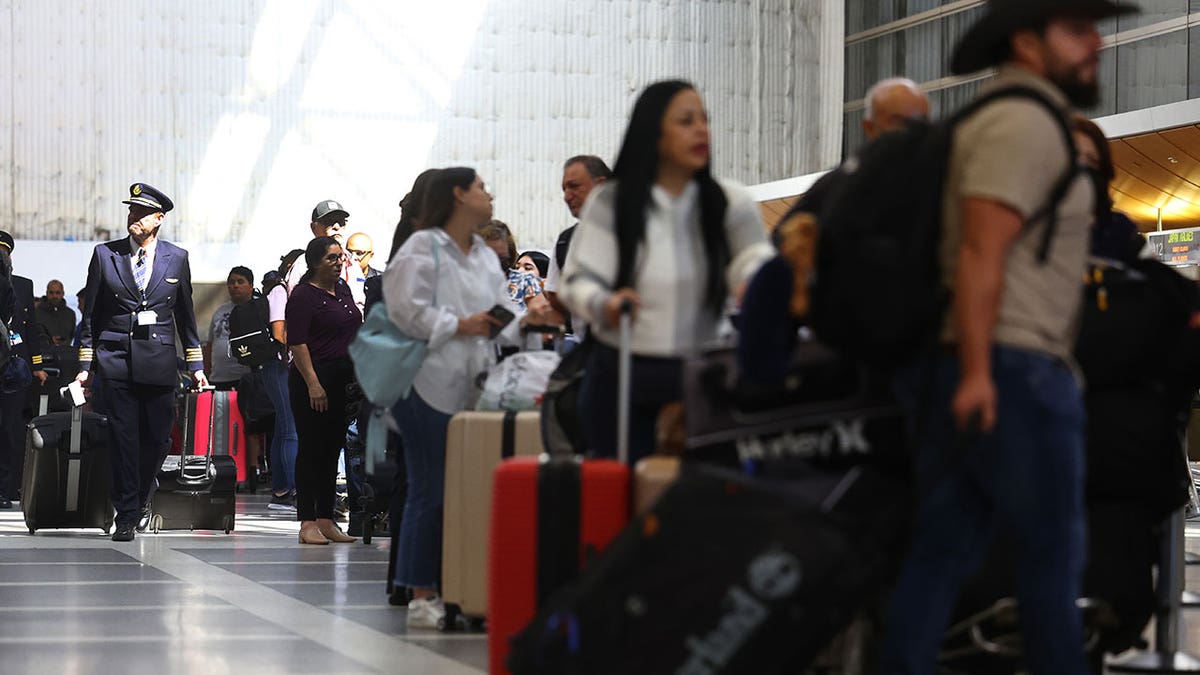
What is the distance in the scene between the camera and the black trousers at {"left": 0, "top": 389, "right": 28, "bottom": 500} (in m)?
12.5

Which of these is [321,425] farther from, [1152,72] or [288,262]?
[1152,72]

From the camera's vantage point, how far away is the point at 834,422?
3250mm

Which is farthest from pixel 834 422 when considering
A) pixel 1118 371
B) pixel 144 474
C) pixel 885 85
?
pixel 144 474

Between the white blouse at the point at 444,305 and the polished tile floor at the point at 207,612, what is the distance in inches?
32.6

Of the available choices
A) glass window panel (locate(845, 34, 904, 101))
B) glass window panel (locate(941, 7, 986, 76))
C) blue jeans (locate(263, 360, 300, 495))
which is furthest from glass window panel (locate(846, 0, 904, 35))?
blue jeans (locate(263, 360, 300, 495))

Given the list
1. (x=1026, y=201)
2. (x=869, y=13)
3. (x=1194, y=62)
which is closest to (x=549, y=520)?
(x=1026, y=201)

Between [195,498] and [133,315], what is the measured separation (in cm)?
139

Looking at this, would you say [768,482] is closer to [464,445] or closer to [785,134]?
[464,445]

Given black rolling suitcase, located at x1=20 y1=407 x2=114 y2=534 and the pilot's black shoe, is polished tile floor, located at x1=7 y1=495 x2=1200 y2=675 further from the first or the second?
black rolling suitcase, located at x1=20 y1=407 x2=114 y2=534

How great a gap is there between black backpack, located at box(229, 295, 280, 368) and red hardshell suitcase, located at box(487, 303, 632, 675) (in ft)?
29.7

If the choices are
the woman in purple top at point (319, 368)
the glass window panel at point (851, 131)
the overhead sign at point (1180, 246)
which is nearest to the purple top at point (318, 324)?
the woman in purple top at point (319, 368)

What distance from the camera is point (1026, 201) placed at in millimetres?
3061

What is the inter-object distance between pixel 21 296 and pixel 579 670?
10.0m

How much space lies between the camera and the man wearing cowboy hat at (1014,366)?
3.04 metres
